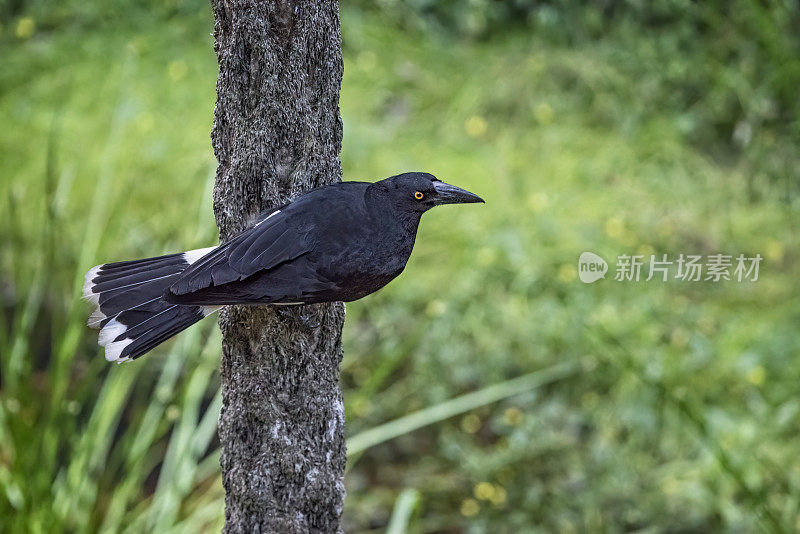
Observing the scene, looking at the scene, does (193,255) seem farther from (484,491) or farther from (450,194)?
(484,491)

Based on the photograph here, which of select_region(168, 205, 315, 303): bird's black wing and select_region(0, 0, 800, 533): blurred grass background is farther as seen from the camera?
select_region(0, 0, 800, 533): blurred grass background

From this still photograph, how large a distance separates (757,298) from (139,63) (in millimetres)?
2591

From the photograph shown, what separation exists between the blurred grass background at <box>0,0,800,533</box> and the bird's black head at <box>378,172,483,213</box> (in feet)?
2.25

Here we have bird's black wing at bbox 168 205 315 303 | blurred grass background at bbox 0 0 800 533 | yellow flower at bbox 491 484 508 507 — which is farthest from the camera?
yellow flower at bbox 491 484 508 507

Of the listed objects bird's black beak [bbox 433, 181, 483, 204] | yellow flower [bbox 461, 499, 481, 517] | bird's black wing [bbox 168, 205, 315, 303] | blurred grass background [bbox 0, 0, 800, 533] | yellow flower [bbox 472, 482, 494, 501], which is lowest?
yellow flower [bbox 461, 499, 481, 517]

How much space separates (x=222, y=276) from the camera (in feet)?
3.23

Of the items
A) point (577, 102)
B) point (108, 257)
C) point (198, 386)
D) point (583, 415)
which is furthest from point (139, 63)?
point (583, 415)

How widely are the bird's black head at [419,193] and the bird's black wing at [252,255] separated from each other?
0.13 m

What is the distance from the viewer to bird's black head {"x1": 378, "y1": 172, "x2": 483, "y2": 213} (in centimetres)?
104

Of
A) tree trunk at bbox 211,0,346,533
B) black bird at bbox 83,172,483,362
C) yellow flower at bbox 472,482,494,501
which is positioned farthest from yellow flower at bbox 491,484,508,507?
black bird at bbox 83,172,483,362

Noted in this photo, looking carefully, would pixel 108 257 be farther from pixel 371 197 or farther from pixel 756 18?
pixel 756 18

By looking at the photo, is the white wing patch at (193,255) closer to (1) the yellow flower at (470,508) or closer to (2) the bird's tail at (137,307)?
(2) the bird's tail at (137,307)

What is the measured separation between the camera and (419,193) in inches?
41.0

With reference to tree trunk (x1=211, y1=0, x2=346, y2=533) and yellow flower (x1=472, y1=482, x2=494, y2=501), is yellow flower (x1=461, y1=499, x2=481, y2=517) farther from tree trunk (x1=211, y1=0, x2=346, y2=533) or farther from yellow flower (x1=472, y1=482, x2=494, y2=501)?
tree trunk (x1=211, y1=0, x2=346, y2=533)
